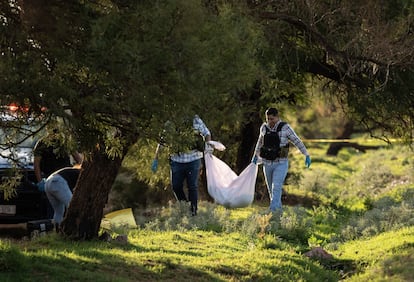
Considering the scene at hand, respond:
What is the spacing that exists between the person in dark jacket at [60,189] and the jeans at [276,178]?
10.8 feet

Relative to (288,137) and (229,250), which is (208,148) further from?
(229,250)

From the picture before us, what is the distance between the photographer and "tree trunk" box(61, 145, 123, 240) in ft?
30.8

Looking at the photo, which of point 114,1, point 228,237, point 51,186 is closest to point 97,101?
point 114,1

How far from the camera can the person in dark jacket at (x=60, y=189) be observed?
10750 millimetres

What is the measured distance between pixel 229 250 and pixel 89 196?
6.41 ft

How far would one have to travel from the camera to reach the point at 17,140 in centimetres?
830

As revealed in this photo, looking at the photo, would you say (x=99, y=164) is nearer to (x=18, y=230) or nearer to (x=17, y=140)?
(x=17, y=140)

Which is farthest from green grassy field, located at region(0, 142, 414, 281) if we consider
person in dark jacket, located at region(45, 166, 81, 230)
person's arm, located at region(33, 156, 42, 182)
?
person's arm, located at region(33, 156, 42, 182)

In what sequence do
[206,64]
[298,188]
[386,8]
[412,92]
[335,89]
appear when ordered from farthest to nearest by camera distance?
[298,188]
[335,89]
[412,92]
[386,8]
[206,64]

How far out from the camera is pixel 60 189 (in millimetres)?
10734

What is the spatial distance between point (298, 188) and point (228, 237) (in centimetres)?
1288

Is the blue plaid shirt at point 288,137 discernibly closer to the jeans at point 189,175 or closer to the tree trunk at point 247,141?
the jeans at point 189,175

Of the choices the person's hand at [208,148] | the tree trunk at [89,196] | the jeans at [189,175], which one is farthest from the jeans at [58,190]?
the jeans at [189,175]

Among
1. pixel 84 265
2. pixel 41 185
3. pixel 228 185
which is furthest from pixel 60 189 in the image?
pixel 84 265
